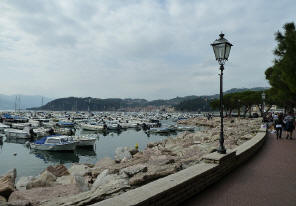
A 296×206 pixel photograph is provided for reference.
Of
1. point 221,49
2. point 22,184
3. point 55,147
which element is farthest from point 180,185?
point 55,147

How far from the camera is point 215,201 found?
5023mm

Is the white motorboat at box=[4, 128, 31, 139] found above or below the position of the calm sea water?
above

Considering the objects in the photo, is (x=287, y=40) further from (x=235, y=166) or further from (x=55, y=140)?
(x=55, y=140)

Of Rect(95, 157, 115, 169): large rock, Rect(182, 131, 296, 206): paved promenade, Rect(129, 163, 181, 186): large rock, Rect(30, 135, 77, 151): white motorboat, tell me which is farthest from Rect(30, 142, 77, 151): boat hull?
Rect(182, 131, 296, 206): paved promenade

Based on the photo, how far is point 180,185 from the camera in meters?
4.79

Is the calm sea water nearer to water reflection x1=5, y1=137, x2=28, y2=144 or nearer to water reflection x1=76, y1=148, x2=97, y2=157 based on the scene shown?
water reflection x1=76, y1=148, x2=97, y2=157

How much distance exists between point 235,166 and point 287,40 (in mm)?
9780

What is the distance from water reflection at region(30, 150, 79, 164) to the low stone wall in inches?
834

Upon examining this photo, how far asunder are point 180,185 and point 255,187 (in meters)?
2.50

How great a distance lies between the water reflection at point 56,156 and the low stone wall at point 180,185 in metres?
21.2

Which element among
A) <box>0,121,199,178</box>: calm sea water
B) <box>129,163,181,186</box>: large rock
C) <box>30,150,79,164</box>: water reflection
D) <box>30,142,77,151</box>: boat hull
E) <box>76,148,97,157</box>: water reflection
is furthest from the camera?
<box>76,148,97,157</box>: water reflection

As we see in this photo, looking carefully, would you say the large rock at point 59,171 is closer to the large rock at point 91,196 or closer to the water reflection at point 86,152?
Result: the large rock at point 91,196

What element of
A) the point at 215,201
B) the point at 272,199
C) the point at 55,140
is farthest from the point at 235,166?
the point at 55,140

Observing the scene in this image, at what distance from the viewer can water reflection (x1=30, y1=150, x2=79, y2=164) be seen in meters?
24.8
